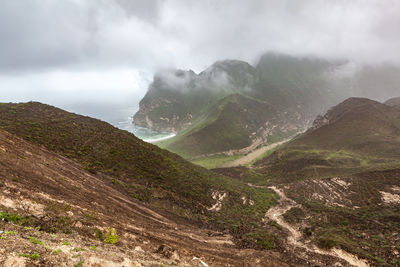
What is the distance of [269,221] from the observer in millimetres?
29375

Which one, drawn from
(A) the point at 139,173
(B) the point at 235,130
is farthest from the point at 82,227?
(B) the point at 235,130

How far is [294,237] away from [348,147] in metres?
66.1

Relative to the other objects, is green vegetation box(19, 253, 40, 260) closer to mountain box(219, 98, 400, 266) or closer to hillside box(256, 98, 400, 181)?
mountain box(219, 98, 400, 266)

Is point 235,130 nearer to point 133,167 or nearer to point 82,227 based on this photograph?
point 133,167

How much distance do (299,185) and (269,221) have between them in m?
22.0

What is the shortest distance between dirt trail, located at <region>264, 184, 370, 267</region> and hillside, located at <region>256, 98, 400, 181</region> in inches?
900

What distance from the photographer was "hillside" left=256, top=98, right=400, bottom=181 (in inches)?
2207

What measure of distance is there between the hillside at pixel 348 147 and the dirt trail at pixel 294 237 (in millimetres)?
22851

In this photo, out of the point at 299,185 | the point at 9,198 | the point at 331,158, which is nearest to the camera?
the point at 9,198

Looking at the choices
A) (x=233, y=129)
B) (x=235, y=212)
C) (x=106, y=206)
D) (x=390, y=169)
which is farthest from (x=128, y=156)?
(x=233, y=129)

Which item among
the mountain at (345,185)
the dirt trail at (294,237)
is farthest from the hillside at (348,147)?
the dirt trail at (294,237)

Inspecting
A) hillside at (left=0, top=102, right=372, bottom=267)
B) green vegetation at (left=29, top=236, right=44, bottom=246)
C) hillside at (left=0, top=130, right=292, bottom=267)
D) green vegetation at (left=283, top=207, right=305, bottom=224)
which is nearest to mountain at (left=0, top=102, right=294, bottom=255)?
hillside at (left=0, top=102, right=372, bottom=267)

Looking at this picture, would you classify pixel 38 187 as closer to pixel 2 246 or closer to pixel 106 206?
pixel 106 206

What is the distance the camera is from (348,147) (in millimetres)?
71000
